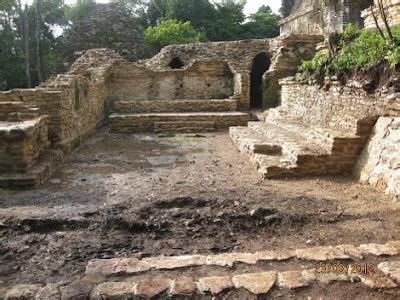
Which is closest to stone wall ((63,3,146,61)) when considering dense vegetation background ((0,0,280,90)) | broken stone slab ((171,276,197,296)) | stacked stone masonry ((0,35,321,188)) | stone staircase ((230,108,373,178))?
dense vegetation background ((0,0,280,90))

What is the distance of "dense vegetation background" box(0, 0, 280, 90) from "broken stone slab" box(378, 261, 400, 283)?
1941 centimetres

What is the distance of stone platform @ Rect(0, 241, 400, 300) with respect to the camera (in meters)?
3.09

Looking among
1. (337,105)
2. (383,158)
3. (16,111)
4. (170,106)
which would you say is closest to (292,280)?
(383,158)

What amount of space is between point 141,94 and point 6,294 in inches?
559

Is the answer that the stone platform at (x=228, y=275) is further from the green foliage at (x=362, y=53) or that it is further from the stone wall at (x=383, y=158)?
the green foliage at (x=362, y=53)

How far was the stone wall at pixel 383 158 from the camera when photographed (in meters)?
5.59

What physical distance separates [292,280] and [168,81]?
14.3 metres

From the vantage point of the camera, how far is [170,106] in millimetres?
15211

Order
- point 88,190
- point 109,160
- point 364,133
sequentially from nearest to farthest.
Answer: point 88,190, point 364,133, point 109,160

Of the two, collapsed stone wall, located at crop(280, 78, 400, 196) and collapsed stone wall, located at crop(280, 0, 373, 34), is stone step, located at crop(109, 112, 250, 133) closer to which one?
collapsed stone wall, located at crop(280, 78, 400, 196)

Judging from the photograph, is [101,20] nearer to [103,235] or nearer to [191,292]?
[103,235]

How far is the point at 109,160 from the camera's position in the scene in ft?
28.1

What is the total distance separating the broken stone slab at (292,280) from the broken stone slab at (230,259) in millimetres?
332

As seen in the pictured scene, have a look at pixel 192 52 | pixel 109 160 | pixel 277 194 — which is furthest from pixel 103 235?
pixel 192 52
